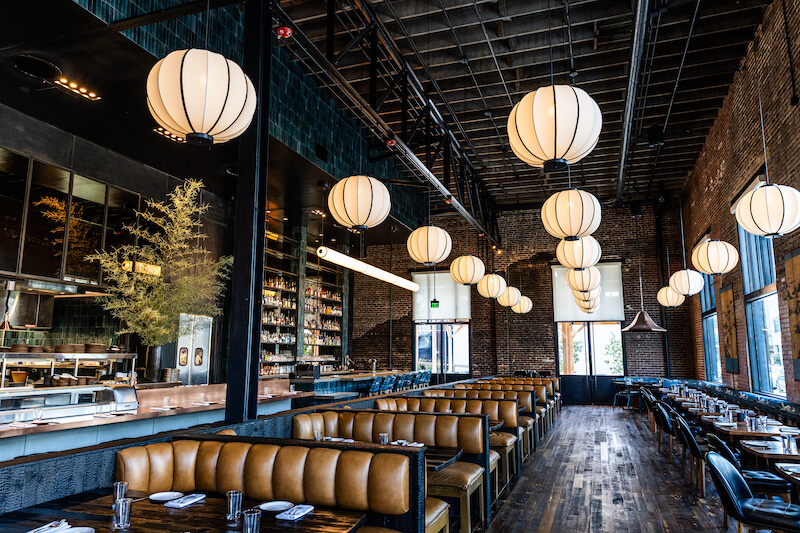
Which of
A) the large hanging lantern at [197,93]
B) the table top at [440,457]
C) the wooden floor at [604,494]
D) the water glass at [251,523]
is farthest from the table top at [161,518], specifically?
the wooden floor at [604,494]

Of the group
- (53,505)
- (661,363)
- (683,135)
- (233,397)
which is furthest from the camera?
(661,363)

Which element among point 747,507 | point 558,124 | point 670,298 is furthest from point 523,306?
point 747,507

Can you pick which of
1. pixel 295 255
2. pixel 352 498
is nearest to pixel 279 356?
pixel 295 255

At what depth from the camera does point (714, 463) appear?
133 inches

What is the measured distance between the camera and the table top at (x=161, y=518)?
2.11 metres

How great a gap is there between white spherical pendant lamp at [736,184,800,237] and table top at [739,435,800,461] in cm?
201

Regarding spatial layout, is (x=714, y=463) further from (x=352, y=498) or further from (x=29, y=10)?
(x=29, y=10)

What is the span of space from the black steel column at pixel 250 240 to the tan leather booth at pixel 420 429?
2.44 ft

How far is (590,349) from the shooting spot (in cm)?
1455

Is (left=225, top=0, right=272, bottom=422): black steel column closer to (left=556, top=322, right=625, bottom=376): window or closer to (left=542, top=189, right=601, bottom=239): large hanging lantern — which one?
(left=542, top=189, right=601, bottom=239): large hanging lantern

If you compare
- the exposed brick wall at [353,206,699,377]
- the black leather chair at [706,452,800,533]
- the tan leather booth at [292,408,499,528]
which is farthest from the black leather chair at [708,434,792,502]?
the exposed brick wall at [353,206,699,377]

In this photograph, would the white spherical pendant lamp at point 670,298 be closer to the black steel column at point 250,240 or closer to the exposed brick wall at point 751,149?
the exposed brick wall at point 751,149

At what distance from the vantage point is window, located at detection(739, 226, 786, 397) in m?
→ 7.58

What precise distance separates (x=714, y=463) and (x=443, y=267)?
1272 cm
